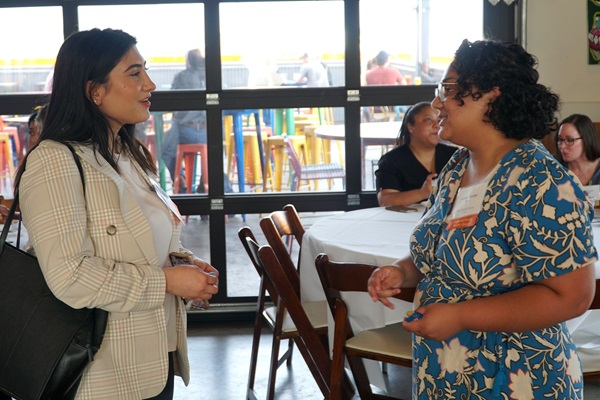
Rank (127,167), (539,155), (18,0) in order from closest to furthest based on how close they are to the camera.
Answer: (539,155), (127,167), (18,0)

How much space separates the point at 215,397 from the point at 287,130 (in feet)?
6.53

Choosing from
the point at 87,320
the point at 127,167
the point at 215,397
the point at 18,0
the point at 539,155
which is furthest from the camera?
the point at 18,0

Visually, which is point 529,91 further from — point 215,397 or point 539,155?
point 215,397

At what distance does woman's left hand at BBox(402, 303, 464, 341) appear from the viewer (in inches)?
67.4

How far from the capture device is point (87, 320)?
1871 millimetres

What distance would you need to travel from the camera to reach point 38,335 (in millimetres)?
1839

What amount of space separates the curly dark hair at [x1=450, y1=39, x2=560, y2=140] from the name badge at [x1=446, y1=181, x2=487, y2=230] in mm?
147

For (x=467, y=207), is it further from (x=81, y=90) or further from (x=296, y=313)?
(x=296, y=313)

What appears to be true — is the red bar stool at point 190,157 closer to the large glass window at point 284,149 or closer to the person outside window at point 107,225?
the large glass window at point 284,149

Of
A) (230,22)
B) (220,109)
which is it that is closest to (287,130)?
(220,109)

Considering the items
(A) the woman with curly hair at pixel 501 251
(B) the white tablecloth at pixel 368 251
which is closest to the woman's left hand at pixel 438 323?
(A) the woman with curly hair at pixel 501 251

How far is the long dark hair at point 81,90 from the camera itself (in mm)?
1956

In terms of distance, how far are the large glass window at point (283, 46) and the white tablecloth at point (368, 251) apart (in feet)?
4.35

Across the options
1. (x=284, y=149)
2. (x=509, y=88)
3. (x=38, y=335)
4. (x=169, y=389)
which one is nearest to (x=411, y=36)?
(x=284, y=149)
